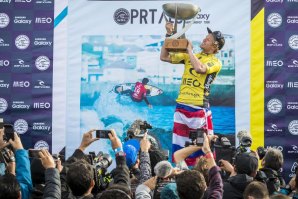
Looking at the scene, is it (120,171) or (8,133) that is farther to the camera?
(8,133)

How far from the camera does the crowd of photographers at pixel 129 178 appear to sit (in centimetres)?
343

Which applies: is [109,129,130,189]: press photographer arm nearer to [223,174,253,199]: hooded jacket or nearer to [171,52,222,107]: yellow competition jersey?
[223,174,253,199]: hooded jacket

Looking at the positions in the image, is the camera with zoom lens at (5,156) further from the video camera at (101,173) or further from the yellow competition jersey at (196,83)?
the yellow competition jersey at (196,83)

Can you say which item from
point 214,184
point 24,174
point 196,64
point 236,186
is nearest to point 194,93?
point 196,64

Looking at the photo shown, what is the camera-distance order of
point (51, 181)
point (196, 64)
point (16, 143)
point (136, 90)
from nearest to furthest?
point (51, 181), point (16, 143), point (196, 64), point (136, 90)

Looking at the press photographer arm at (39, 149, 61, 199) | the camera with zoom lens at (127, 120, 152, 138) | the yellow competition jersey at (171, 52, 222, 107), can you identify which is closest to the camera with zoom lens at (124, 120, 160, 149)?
the camera with zoom lens at (127, 120, 152, 138)

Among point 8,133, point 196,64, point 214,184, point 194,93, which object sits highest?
point 196,64

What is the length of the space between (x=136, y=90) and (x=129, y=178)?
498 centimetres

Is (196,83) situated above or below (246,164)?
above

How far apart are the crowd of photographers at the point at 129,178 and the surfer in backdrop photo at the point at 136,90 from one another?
371 cm

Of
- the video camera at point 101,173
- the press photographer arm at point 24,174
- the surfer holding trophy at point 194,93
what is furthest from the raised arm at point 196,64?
the press photographer arm at point 24,174

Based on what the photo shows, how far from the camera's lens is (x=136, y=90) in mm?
8859

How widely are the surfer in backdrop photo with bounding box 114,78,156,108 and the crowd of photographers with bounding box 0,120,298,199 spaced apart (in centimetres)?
371

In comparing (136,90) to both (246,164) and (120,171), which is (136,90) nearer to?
(246,164)
